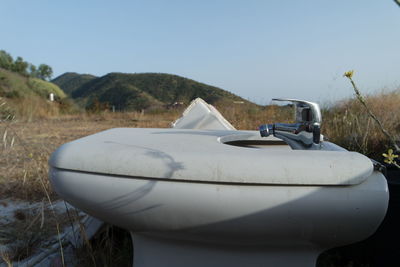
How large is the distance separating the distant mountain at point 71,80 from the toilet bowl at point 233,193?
112 ft

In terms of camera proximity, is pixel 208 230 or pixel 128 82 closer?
pixel 208 230

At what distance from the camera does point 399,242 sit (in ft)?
2.47

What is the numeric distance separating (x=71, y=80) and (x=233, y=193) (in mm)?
38312

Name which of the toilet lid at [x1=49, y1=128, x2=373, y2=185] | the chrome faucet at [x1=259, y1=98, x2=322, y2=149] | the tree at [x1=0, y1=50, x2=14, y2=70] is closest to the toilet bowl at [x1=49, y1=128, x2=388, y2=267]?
the toilet lid at [x1=49, y1=128, x2=373, y2=185]

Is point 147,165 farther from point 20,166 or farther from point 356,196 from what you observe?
point 20,166

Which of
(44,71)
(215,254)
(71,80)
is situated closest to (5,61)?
(44,71)

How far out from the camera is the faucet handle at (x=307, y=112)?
0.65 metres

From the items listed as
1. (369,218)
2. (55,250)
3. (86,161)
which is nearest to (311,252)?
(369,218)

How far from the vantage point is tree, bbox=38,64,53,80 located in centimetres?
1775

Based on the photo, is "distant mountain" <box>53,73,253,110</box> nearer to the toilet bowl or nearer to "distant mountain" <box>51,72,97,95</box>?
"distant mountain" <box>51,72,97,95</box>

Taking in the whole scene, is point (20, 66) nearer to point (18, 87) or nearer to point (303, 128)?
point (18, 87)

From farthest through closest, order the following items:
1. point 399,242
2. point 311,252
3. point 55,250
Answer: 1. point 55,250
2. point 399,242
3. point 311,252

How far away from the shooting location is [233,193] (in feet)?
1.63

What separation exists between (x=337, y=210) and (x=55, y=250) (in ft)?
2.96
